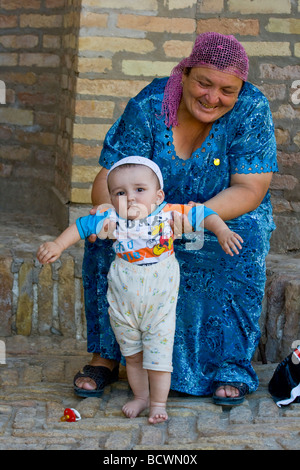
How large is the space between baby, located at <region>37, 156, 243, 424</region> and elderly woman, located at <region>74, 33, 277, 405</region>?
0.88ft

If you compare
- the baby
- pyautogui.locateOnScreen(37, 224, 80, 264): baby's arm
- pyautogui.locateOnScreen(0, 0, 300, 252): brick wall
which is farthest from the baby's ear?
pyautogui.locateOnScreen(0, 0, 300, 252): brick wall

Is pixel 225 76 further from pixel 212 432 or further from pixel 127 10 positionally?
pixel 127 10

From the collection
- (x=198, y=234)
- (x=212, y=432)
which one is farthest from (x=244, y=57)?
(x=212, y=432)

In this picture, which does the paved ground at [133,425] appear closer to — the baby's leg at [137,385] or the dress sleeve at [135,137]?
the baby's leg at [137,385]

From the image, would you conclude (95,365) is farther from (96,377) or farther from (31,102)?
(31,102)

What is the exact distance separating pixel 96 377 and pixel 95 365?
0.09 meters

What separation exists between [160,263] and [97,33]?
2.28 m

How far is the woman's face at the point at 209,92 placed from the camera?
131 inches

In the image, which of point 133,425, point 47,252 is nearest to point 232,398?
point 133,425

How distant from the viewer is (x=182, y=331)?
12.0 feet

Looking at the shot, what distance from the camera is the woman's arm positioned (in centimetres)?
341

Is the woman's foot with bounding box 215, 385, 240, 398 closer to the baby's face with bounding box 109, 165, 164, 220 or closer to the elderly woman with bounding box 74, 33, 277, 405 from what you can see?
the elderly woman with bounding box 74, 33, 277, 405

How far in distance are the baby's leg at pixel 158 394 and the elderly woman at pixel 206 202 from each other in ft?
1.13

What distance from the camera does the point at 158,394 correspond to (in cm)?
329
